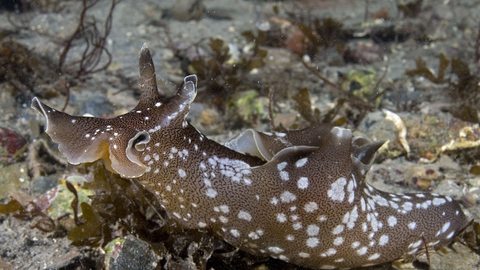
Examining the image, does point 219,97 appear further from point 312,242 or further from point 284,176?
point 312,242

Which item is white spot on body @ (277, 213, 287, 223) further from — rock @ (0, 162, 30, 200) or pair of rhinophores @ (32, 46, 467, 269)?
rock @ (0, 162, 30, 200)

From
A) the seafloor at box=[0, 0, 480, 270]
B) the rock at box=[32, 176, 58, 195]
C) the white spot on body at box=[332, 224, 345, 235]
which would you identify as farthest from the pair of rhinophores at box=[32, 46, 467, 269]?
the rock at box=[32, 176, 58, 195]

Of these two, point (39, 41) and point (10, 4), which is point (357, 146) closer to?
point (39, 41)

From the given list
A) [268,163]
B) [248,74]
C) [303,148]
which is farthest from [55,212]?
[248,74]

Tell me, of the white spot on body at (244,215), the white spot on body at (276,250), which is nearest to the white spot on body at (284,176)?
A: the white spot on body at (244,215)

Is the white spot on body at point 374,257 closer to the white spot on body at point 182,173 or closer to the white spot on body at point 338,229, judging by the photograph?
the white spot on body at point 338,229

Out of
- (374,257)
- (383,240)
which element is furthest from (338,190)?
(374,257)
